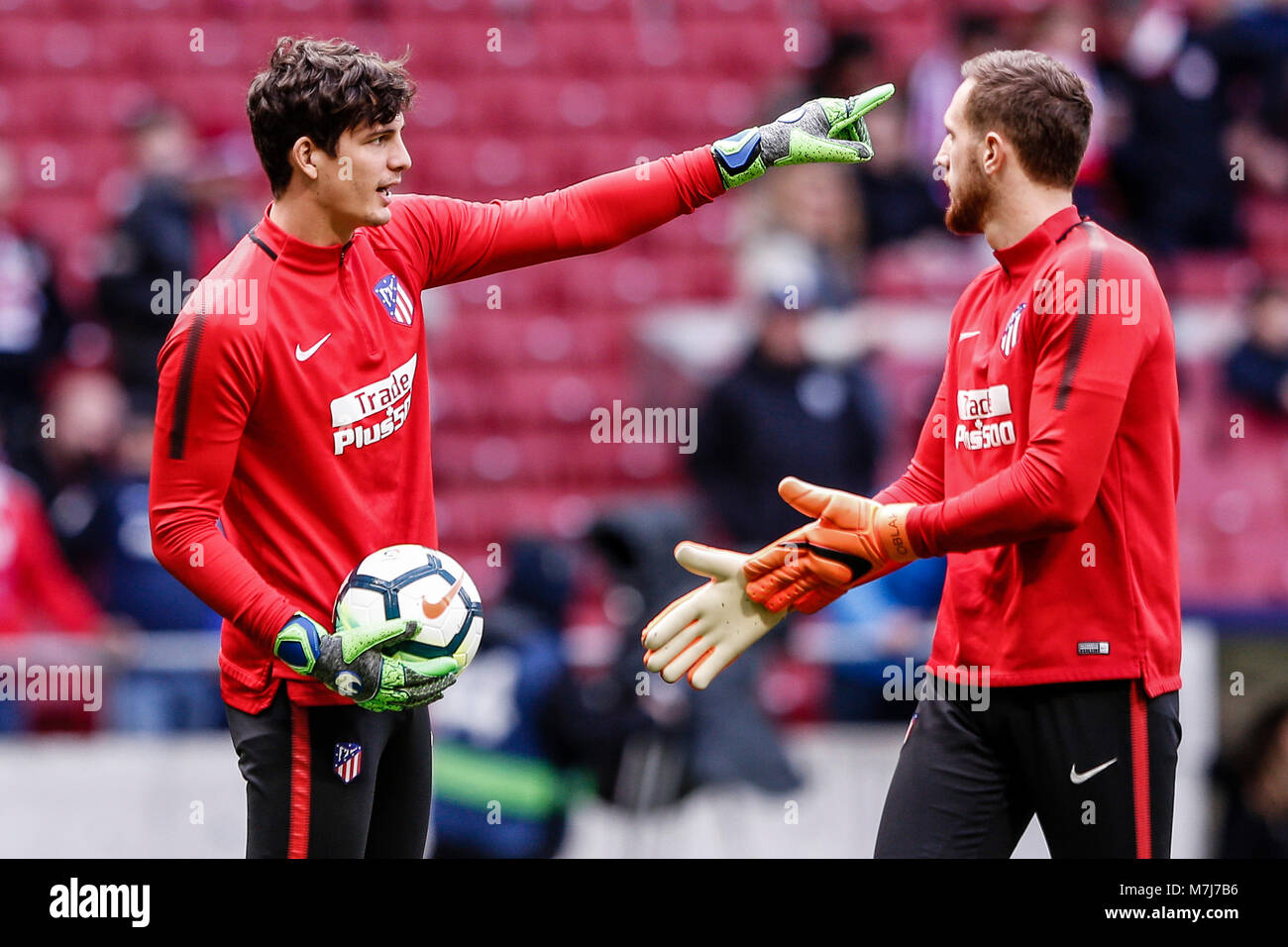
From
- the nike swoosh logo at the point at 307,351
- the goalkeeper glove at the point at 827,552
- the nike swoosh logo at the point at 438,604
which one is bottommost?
the nike swoosh logo at the point at 438,604

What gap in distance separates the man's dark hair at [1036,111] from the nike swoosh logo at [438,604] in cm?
151

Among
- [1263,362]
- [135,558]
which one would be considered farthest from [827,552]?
[1263,362]

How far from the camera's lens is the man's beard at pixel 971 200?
3.82 m

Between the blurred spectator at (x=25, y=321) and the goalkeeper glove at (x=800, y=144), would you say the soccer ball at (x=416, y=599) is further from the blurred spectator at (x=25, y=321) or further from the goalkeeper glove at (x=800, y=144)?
the blurred spectator at (x=25, y=321)

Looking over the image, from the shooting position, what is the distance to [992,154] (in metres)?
3.80

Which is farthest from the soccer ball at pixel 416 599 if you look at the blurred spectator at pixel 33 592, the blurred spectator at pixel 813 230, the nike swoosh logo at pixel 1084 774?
the blurred spectator at pixel 813 230

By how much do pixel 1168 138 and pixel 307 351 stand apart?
6531mm

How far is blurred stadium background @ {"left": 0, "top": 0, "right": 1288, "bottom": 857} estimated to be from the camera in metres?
6.55

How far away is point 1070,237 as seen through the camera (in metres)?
3.73

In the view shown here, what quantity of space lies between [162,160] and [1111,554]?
5543 mm

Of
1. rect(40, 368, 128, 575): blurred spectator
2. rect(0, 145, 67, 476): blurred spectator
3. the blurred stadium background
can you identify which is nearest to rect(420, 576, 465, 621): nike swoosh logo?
the blurred stadium background

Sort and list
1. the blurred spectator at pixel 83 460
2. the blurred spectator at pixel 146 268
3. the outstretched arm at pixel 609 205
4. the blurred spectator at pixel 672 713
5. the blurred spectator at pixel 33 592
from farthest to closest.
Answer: the blurred spectator at pixel 146 268, the blurred spectator at pixel 83 460, the blurred spectator at pixel 33 592, the blurred spectator at pixel 672 713, the outstretched arm at pixel 609 205

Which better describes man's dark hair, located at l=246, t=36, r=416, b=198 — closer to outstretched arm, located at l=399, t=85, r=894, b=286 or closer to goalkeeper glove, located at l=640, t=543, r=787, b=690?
outstretched arm, located at l=399, t=85, r=894, b=286
